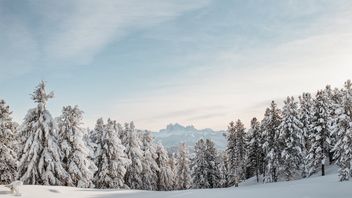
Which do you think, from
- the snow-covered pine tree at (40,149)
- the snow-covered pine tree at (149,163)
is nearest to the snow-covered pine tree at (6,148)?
the snow-covered pine tree at (40,149)

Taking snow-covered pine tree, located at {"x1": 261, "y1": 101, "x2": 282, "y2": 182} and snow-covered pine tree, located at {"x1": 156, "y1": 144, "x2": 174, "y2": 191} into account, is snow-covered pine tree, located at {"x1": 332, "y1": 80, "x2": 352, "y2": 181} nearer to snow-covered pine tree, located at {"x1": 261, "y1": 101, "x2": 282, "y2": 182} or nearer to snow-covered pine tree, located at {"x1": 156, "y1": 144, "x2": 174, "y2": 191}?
snow-covered pine tree, located at {"x1": 261, "y1": 101, "x2": 282, "y2": 182}

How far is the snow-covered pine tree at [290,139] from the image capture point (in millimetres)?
58472

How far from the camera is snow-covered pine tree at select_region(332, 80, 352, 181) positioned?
138 ft

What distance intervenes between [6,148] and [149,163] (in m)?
29.6

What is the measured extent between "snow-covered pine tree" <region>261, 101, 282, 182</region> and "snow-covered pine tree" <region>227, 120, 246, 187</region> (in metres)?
13.4

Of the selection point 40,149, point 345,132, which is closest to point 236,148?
point 345,132

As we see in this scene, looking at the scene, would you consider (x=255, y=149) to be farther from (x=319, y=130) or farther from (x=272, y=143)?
(x=319, y=130)

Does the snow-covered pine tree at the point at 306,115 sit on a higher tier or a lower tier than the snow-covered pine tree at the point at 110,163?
higher

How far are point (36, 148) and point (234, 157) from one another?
4823 cm

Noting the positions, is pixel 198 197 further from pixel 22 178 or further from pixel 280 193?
pixel 22 178

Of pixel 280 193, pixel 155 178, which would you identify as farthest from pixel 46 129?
pixel 155 178

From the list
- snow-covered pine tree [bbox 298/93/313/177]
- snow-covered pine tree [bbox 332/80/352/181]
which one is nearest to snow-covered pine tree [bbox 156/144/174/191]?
snow-covered pine tree [bbox 298/93/313/177]

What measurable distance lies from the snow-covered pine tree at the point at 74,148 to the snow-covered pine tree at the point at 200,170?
3062 cm

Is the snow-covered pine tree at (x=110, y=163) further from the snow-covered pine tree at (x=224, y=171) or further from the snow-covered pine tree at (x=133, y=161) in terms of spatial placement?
the snow-covered pine tree at (x=224, y=171)
